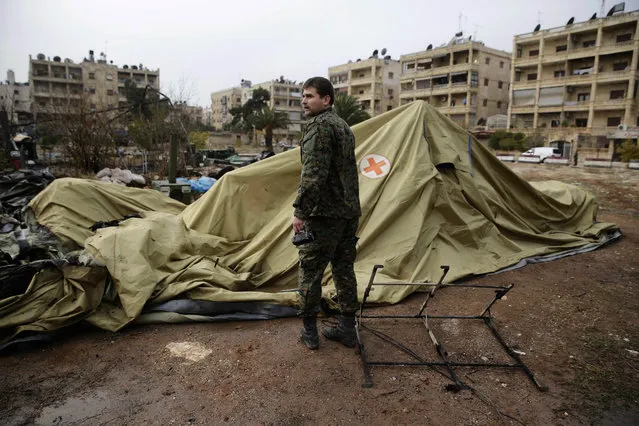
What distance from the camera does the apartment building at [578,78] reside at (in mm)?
34688

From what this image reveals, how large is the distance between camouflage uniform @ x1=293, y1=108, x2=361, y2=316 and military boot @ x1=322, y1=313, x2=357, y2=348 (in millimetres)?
92

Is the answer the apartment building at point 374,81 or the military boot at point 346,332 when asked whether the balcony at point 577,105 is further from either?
the military boot at point 346,332

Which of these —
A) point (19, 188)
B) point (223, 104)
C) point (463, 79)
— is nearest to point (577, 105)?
point (463, 79)

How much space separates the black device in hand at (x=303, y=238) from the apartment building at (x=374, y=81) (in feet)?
166

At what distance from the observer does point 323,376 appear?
103 inches

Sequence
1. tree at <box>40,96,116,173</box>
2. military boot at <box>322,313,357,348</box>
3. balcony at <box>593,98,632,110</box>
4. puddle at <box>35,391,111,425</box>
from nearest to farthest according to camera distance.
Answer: puddle at <box>35,391,111,425</box>
military boot at <box>322,313,357,348</box>
tree at <box>40,96,116,173</box>
balcony at <box>593,98,632,110</box>

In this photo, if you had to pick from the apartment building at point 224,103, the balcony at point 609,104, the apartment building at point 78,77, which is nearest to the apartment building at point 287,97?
the apartment building at point 224,103

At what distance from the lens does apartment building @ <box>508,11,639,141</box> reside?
34.7m

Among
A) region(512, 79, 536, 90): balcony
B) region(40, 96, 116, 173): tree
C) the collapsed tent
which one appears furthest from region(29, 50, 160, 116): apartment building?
the collapsed tent

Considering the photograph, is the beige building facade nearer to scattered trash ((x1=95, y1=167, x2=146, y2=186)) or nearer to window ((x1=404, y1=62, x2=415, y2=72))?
window ((x1=404, y1=62, x2=415, y2=72))

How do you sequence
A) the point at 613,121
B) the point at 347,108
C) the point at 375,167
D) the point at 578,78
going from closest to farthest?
the point at 375,167
the point at 347,108
the point at 613,121
the point at 578,78

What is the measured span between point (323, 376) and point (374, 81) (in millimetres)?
53144

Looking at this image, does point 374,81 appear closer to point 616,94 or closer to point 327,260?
point 616,94

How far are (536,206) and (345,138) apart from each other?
14.5 ft
